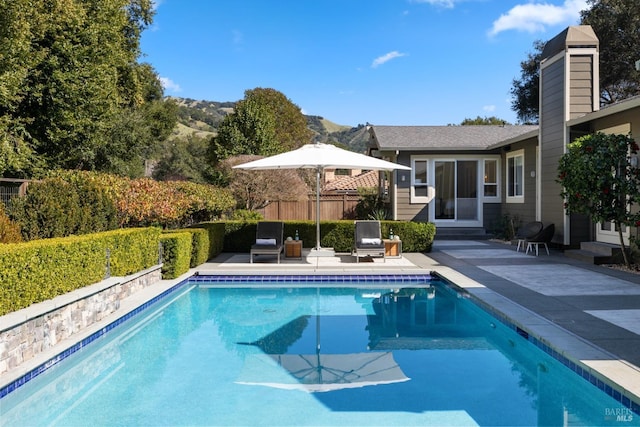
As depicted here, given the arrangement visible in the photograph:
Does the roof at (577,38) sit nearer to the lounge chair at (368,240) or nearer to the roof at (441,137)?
the roof at (441,137)

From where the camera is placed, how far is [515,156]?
52.5ft

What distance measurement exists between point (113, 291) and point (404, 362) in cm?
434

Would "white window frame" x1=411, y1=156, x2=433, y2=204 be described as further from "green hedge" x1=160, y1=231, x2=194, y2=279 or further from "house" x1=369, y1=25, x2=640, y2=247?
"green hedge" x1=160, y1=231, x2=194, y2=279

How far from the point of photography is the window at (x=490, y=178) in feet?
56.9

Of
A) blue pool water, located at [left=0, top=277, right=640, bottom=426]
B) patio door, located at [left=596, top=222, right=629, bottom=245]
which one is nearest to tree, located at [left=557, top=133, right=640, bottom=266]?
patio door, located at [left=596, top=222, right=629, bottom=245]

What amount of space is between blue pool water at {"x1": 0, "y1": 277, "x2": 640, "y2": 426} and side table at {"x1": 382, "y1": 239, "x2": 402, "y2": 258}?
4.20 metres

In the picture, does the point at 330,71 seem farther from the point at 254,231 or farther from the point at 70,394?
the point at 70,394

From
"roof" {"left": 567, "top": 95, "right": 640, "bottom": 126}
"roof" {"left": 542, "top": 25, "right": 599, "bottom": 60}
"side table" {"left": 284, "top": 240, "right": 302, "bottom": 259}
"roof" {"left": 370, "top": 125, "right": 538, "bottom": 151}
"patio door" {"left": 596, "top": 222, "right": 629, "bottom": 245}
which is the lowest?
"side table" {"left": 284, "top": 240, "right": 302, "bottom": 259}

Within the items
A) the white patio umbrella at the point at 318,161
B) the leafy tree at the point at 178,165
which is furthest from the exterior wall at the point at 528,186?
the leafy tree at the point at 178,165

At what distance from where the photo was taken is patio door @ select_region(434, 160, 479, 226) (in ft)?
57.2

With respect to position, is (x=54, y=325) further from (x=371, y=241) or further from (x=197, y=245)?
(x=371, y=241)

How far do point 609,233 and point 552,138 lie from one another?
2.99 metres

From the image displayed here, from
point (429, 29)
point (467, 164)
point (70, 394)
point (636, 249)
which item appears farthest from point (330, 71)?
point (70, 394)

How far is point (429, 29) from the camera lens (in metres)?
20.1
